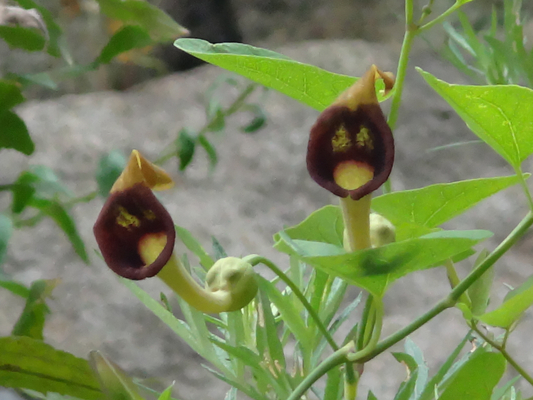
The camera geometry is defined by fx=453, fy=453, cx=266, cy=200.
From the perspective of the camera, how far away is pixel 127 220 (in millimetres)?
234

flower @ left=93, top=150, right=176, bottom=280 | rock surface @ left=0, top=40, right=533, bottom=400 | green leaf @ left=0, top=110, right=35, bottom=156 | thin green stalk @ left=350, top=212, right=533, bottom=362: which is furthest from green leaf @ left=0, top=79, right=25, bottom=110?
rock surface @ left=0, top=40, right=533, bottom=400

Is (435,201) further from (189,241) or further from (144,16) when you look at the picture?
(144,16)

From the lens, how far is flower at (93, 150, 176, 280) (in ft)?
0.74

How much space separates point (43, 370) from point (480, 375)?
31 centimetres

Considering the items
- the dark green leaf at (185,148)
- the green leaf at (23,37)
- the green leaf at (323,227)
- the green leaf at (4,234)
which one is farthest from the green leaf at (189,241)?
the dark green leaf at (185,148)

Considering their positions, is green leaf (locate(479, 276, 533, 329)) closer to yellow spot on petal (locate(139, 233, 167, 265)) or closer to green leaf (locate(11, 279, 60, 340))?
yellow spot on petal (locate(139, 233, 167, 265))

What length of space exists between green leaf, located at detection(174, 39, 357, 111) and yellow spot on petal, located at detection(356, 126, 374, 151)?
0.16 ft

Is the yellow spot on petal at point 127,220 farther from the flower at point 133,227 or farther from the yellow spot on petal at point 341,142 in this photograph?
the yellow spot on petal at point 341,142

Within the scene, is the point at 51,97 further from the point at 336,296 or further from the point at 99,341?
the point at 336,296

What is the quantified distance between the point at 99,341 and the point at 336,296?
2.73 ft

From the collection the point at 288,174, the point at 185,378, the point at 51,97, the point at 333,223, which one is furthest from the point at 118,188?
the point at 51,97

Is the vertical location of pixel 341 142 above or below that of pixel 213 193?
above

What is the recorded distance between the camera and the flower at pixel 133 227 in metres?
0.22

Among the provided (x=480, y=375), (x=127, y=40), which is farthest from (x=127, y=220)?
(x=127, y=40)
